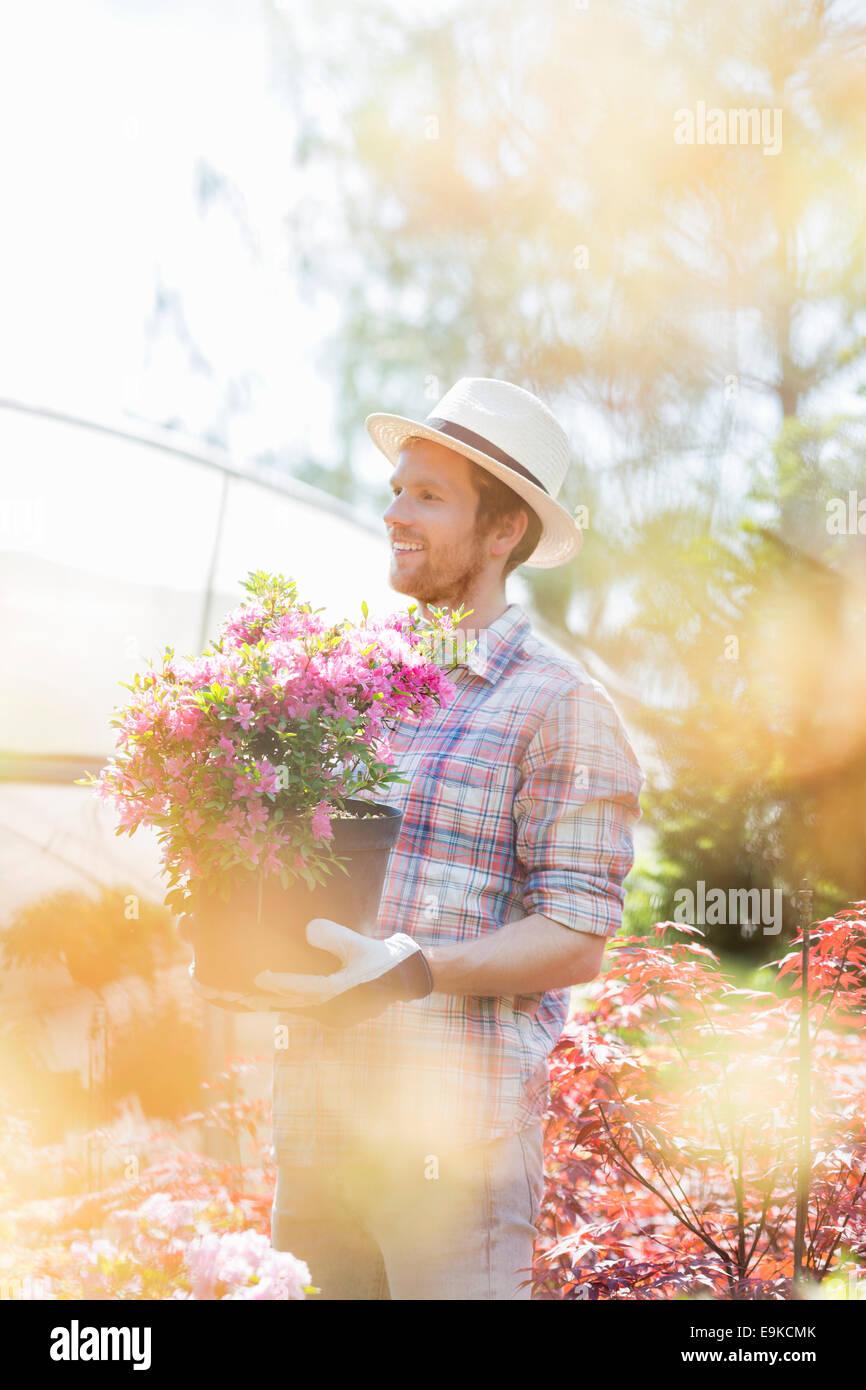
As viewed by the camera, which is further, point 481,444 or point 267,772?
point 481,444

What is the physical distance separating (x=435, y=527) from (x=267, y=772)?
649mm

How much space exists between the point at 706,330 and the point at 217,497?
333cm

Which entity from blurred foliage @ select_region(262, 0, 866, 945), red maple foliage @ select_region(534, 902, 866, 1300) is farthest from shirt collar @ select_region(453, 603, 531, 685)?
blurred foliage @ select_region(262, 0, 866, 945)

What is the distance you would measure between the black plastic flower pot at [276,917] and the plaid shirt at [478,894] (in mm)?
282

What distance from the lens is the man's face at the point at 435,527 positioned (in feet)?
5.51

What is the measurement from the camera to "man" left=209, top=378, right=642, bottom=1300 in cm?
149

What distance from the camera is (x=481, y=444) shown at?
5.60 ft

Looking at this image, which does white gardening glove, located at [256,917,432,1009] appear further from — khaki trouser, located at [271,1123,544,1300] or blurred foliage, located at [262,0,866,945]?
blurred foliage, located at [262,0,866,945]

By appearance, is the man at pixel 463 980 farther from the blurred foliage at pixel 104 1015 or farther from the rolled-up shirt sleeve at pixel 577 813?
the blurred foliage at pixel 104 1015

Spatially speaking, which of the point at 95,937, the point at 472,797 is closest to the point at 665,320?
the point at 95,937

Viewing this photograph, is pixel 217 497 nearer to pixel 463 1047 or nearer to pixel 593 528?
pixel 593 528

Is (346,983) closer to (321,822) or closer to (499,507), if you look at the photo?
(321,822)

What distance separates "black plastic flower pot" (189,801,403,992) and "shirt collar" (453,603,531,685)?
0.43m

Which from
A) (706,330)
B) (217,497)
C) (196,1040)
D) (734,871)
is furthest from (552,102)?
(196,1040)
